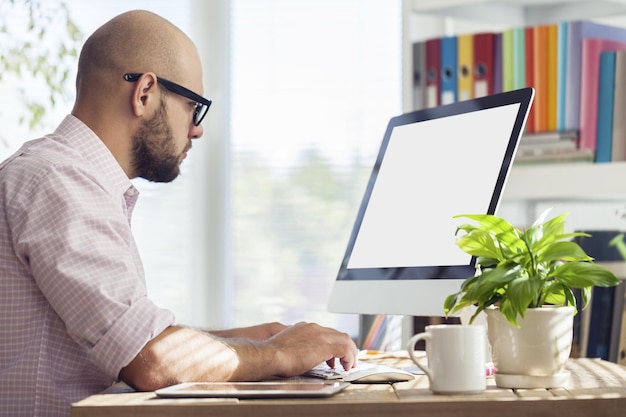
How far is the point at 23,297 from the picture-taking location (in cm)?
142

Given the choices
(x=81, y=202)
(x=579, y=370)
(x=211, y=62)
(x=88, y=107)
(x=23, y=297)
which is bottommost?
(x=579, y=370)

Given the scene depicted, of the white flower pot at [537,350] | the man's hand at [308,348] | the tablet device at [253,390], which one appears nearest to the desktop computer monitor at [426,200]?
the man's hand at [308,348]

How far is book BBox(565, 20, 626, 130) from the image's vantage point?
90.4 inches

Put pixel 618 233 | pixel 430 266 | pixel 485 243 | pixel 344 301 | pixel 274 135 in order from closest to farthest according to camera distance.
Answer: pixel 485 243 < pixel 430 266 < pixel 344 301 < pixel 618 233 < pixel 274 135

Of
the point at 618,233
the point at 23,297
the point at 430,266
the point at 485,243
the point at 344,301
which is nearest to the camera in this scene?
the point at 485,243

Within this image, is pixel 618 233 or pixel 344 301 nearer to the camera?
pixel 344 301

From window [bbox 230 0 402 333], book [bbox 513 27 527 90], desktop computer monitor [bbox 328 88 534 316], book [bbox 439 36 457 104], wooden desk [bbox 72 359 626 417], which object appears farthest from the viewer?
window [bbox 230 0 402 333]

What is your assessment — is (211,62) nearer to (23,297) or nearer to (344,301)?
(344,301)

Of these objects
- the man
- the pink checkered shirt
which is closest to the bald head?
the man

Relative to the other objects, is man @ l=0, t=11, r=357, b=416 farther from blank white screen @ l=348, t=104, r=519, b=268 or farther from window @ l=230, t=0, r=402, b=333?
window @ l=230, t=0, r=402, b=333

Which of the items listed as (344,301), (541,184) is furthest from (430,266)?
(541,184)

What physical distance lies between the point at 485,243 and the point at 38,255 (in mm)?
647

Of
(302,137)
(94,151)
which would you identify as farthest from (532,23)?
(94,151)

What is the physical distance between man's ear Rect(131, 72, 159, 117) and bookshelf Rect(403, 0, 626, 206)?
102 centimetres
